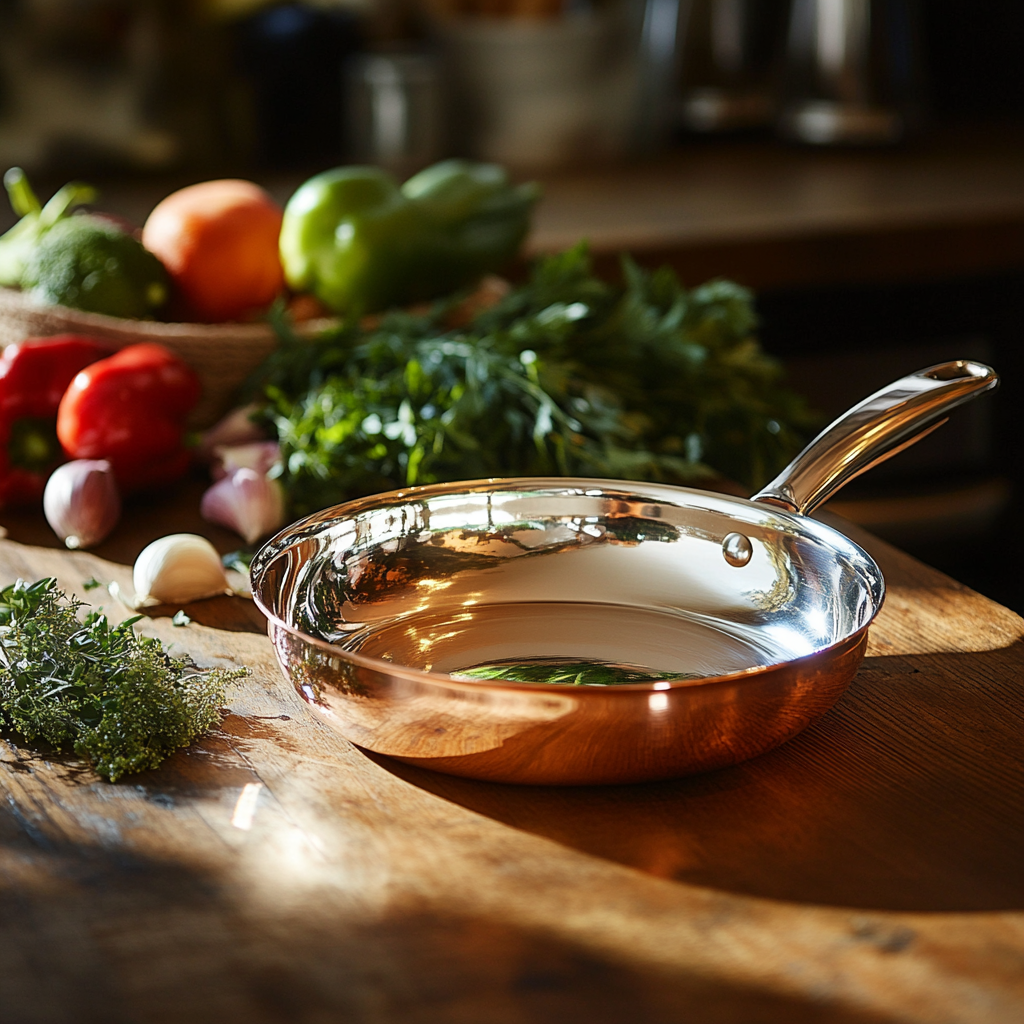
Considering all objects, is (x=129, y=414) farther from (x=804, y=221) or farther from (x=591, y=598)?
(x=804, y=221)

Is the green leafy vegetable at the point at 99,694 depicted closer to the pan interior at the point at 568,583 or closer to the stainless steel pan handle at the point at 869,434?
the pan interior at the point at 568,583

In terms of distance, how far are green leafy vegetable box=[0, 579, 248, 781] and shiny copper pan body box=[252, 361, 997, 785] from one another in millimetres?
52

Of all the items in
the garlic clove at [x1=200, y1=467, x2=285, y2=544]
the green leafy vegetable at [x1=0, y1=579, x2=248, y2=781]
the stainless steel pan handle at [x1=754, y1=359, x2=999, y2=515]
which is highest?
the stainless steel pan handle at [x1=754, y1=359, x2=999, y2=515]

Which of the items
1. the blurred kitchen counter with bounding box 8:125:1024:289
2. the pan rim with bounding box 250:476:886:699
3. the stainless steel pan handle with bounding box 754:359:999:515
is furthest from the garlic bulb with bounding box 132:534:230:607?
the blurred kitchen counter with bounding box 8:125:1024:289

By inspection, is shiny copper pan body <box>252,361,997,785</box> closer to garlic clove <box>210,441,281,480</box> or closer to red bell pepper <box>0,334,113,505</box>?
garlic clove <box>210,441,281,480</box>

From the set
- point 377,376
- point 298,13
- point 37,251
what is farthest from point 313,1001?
point 298,13

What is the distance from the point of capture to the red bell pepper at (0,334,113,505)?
0.86 metres

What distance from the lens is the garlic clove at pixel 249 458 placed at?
2.81 ft

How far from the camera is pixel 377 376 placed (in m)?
0.93

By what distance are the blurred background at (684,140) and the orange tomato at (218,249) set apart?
505 mm

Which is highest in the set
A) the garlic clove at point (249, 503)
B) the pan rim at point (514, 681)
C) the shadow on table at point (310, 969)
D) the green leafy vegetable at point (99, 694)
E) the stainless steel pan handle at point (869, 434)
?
the stainless steel pan handle at point (869, 434)

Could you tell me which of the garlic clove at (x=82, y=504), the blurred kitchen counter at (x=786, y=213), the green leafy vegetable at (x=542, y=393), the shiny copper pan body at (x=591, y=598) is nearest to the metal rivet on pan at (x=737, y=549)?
the shiny copper pan body at (x=591, y=598)

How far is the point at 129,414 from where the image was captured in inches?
33.3

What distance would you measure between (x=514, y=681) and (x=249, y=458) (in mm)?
396
